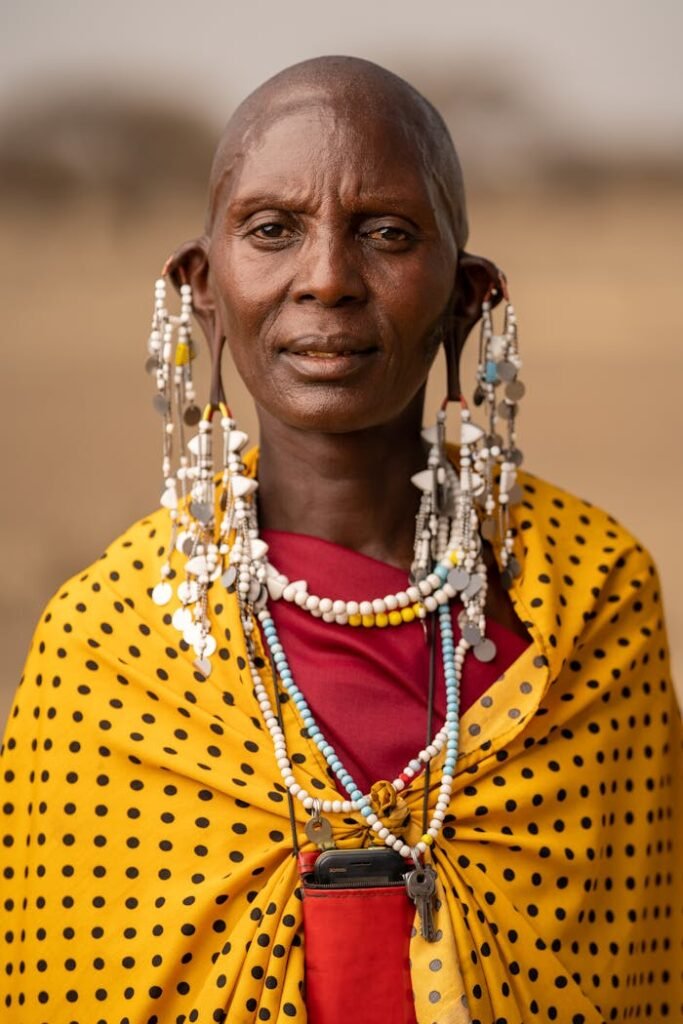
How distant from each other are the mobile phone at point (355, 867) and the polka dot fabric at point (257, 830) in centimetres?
3

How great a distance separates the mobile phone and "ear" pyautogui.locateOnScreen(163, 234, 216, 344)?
53cm

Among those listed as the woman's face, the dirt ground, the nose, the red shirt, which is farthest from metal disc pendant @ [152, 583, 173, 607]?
the dirt ground

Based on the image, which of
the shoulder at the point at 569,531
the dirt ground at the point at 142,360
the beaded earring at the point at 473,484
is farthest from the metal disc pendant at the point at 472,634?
the dirt ground at the point at 142,360

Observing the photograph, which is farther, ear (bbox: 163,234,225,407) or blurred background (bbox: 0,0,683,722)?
blurred background (bbox: 0,0,683,722)

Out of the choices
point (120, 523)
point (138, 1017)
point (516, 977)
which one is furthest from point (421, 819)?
point (120, 523)

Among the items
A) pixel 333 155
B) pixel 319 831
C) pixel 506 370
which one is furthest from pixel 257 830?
pixel 333 155

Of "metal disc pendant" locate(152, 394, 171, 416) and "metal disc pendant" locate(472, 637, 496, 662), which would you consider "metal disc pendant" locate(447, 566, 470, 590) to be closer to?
"metal disc pendant" locate(472, 637, 496, 662)

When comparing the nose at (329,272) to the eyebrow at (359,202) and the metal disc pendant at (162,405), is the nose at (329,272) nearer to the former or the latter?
the eyebrow at (359,202)

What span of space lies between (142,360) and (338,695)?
223 cm

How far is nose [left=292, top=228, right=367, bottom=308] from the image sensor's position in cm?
154

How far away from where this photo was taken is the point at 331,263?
1.55 metres

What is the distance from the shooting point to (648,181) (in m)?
3.91

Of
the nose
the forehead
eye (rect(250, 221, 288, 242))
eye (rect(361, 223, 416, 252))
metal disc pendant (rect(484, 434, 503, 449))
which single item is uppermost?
the forehead

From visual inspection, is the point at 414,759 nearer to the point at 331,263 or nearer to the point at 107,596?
the point at 107,596
